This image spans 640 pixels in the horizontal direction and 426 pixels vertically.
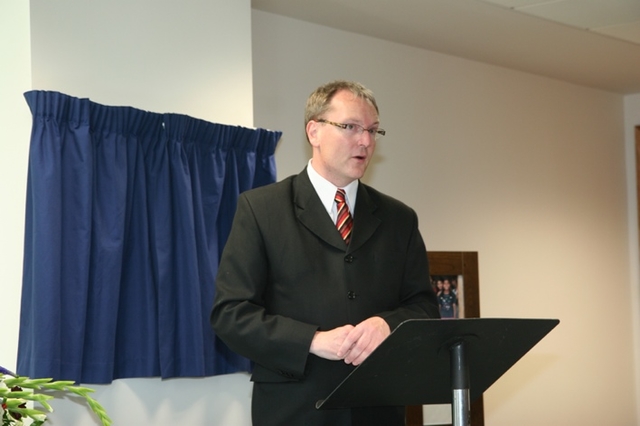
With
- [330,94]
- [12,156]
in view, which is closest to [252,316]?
[330,94]

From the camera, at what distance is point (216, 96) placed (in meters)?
3.60

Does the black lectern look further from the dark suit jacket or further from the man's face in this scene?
the man's face

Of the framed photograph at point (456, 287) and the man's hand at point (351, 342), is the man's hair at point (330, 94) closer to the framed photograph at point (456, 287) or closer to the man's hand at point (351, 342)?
the man's hand at point (351, 342)

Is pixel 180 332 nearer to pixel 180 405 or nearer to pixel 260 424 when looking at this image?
pixel 180 405

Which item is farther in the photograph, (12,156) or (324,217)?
(12,156)

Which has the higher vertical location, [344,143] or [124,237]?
[344,143]

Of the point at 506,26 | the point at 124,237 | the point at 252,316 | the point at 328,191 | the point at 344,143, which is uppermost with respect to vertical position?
the point at 506,26

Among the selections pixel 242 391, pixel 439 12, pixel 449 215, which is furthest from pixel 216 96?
pixel 449 215

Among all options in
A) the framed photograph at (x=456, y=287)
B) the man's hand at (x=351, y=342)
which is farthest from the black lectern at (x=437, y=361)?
the framed photograph at (x=456, y=287)

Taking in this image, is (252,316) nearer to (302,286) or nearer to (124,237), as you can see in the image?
(302,286)

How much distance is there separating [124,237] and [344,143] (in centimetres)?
110

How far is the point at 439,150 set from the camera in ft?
17.7

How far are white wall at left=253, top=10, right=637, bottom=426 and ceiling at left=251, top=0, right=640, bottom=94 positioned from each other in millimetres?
135

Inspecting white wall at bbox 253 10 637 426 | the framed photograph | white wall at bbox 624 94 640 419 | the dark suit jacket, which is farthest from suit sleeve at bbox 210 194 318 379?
white wall at bbox 624 94 640 419
